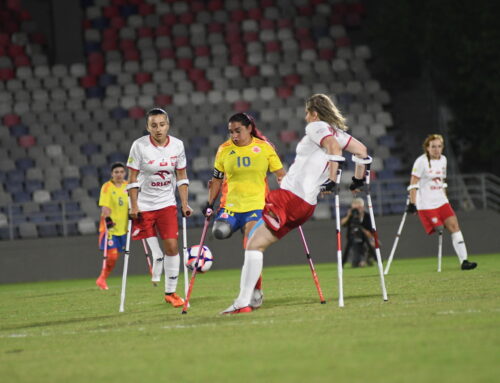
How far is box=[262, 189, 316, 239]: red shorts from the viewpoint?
9.80 metres

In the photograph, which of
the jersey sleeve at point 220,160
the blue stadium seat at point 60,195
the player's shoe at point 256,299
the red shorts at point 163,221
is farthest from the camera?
the blue stadium seat at point 60,195

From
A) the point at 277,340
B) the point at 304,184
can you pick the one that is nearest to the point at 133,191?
the point at 304,184

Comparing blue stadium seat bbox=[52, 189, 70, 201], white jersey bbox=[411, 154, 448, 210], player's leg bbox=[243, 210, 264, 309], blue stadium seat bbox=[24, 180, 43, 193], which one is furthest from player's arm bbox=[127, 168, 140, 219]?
blue stadium seat bbox=[24, 180, 43, 193]

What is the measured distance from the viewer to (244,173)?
11.1 m

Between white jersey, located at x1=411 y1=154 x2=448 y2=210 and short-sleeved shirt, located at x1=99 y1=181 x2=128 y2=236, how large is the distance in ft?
17.1

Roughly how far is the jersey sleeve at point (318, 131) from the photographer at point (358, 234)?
40.5 feet

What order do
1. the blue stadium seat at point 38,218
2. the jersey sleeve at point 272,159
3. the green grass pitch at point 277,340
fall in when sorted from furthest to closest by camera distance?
the blue stadium seat at point 38,218 < the jersey sleeve at point 272,159 < the green grass pitch at point 277,340

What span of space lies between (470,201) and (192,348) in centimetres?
1874

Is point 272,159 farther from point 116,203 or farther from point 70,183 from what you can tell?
point 70,183

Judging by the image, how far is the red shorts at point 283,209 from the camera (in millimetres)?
9805

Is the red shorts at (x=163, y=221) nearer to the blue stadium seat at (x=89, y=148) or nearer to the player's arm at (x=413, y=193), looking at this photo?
the player's arm at (x=413, y=193)

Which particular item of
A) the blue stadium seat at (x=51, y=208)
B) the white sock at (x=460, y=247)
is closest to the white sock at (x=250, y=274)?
the white sock at (x=460, y=247)

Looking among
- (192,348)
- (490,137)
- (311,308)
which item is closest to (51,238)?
(490,137)

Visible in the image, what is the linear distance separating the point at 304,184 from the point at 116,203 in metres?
8.54
